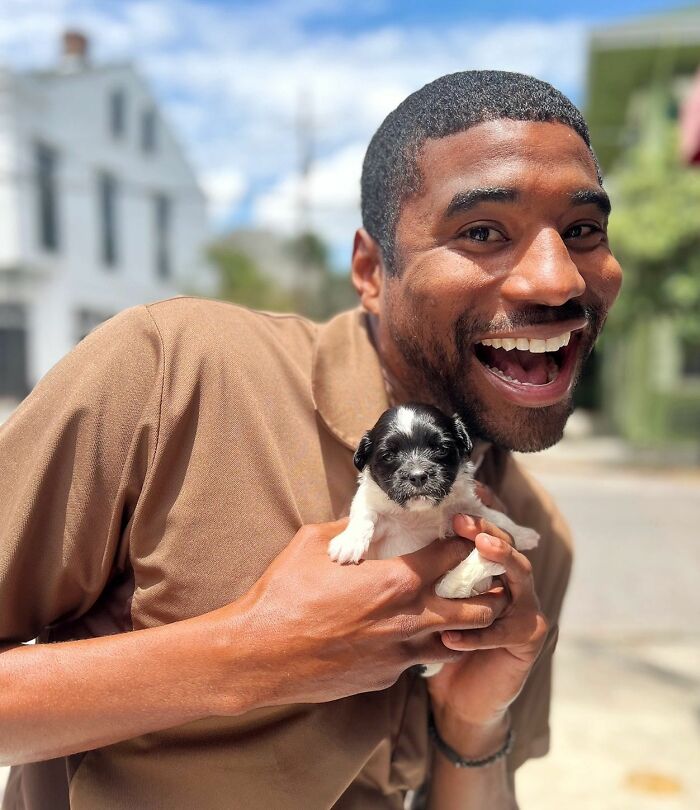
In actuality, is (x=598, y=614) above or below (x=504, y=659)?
below

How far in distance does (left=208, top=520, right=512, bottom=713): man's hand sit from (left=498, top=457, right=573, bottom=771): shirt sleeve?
55 cm

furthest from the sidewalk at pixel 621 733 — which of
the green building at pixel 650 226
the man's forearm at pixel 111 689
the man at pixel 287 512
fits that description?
the green building at pixel 650 226

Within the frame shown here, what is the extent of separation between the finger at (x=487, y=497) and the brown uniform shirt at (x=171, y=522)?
0.38 m

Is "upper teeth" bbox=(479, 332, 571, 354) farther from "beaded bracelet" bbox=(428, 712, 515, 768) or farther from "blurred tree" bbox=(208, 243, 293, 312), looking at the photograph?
"blurred tree" bbox=(208, 243, 293, 312)

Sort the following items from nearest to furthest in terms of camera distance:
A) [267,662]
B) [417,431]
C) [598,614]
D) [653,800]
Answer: [267,662] → [417,431] → [653,800] → [598,614]

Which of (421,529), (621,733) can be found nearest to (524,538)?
(421,529)

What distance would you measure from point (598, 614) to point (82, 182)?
26567 mm

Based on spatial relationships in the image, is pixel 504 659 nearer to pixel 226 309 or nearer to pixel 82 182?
pixel 226 309

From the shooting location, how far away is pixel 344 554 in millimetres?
1707

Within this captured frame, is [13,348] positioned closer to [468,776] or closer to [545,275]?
[468,776]

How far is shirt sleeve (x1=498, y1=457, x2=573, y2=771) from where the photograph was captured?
2242 mm

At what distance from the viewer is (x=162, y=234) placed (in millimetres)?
32938

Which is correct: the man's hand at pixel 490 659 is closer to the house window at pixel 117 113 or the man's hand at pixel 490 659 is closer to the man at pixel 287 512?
the man at pixel 287 512

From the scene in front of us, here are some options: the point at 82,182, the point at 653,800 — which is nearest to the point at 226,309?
the point at 653,800
